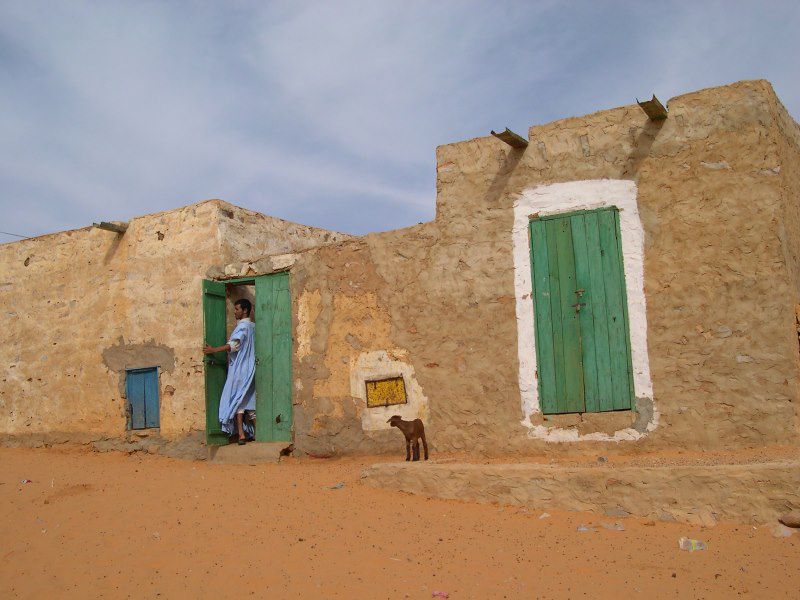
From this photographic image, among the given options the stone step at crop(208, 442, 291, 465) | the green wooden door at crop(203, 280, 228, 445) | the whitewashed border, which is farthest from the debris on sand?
the green wooden door at crop(203, 280, 228, 445)

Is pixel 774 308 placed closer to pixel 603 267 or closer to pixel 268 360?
pixel 603 267

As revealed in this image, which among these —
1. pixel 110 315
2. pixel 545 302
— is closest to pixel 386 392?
pixel 545 302

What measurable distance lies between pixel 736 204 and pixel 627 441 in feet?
7.13

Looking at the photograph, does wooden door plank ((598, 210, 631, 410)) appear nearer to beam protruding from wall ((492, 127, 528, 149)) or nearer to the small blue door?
beam protruding from wall ((492, 127, 528, 149))

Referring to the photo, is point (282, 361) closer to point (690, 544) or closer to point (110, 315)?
point (110, 315)

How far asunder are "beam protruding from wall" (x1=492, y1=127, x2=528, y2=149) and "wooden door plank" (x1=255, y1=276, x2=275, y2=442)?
3286 millimetres

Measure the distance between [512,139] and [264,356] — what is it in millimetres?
3816

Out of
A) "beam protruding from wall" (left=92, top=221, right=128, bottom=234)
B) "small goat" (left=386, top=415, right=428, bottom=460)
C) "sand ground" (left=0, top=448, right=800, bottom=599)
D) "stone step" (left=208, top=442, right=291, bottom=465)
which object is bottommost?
"sand ground" (left=0, top=448, right=800, bottom=599)

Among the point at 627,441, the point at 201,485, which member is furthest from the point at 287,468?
the point at 627,441

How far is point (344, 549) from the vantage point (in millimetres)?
4793

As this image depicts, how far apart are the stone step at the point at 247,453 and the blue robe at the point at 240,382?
23 cm

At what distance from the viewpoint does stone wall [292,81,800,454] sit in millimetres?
5781

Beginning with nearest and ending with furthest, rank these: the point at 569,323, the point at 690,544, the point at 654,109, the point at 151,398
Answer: the point at 690,544 < the point at 654,109 < the point at 569,323 < the point at 151,398

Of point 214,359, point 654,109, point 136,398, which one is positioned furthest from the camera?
point 136,398
